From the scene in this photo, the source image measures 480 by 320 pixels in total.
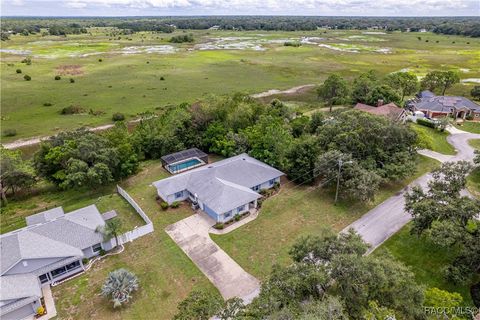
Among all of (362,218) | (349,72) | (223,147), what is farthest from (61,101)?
(349,72)

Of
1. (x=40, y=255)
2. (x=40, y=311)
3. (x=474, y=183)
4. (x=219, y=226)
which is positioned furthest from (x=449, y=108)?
(x=40, y=311)

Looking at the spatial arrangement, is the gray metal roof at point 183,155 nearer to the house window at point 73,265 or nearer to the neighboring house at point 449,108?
the house window at point 73,265

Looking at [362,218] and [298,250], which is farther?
[362,218]

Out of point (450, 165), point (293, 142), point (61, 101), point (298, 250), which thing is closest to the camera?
point (298, 250)

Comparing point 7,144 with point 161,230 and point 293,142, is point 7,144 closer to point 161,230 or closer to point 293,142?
point 161,230

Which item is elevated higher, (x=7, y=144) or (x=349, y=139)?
(x=349, y=139)

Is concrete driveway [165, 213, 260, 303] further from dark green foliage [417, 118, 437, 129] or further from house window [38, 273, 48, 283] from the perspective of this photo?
dark green foliage [417, 118, 437, 129]

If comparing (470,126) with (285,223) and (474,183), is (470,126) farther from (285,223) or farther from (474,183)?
(285,223)
